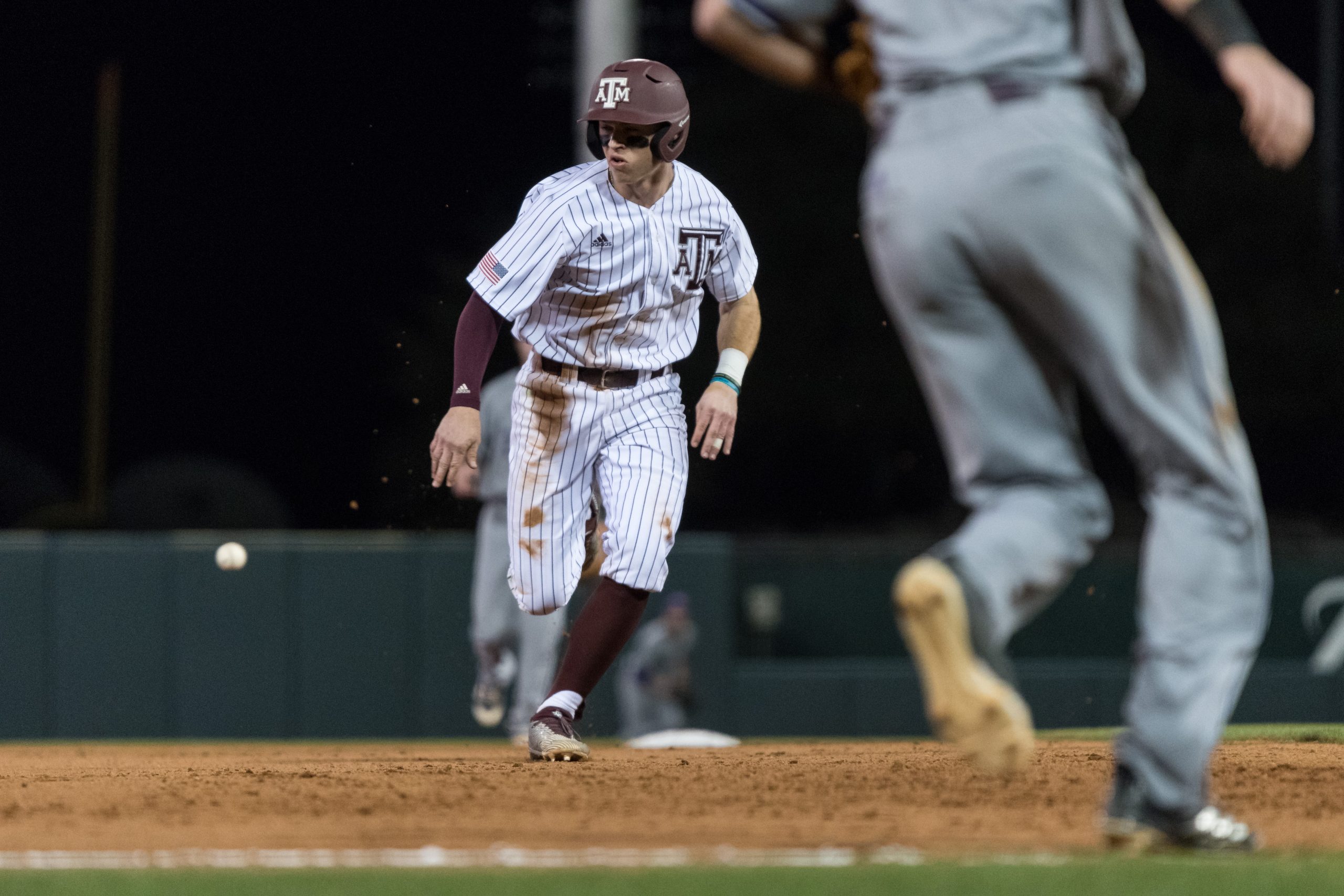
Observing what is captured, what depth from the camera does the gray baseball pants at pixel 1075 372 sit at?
10.3 feet

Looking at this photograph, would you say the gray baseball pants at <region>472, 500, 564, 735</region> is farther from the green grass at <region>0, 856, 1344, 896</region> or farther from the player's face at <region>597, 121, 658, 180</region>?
the green grass at <region>0, 856, 1344, 896</region>

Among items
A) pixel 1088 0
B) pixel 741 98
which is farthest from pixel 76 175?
pixel 1088 0

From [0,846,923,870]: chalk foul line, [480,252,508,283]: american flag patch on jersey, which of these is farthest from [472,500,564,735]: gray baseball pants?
[0,846,923,870]: chalk foul line

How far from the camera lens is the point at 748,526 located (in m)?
28.4

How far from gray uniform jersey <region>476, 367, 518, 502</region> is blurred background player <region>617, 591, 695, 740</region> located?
4102 millimetres

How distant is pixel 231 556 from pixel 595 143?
6.75 m

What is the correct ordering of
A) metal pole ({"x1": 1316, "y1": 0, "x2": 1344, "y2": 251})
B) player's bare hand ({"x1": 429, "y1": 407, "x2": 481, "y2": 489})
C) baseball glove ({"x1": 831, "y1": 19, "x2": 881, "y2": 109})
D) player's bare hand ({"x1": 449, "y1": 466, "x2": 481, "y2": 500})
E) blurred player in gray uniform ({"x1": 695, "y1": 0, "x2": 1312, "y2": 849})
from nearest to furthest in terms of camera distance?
1. blurred player in gray uniform ({"x1": 695, "y1": 0, "x2": 1312, "y2": 849})
2. baseball glove ({"x1": 831, "y1": 19, "x2": 881, "y2": 109})
3. player's bare hand ({"x1": 429, "y1": 407, "x2": 481, "y2": 489})
4. player's bare hand ({"x1": 449, "y1": 466, "x2": 481, "y2": 500})
5. metal pole ({"x1": 1316, "y1": 0, "x2": 1344, "y2": 251})

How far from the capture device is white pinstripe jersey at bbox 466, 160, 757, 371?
5.38m

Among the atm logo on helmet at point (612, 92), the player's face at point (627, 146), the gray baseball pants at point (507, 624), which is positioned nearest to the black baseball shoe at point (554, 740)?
the player's face at point (627, 146)

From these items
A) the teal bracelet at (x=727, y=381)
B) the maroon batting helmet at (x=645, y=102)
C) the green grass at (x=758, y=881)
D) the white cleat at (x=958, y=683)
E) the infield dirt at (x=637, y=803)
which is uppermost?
the maroon batting helmet at (x=645, y=102)

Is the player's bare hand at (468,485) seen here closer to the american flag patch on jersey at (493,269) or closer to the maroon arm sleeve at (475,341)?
the maroon arm sleeve at (475,341)

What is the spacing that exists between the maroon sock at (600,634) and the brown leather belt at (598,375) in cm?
54

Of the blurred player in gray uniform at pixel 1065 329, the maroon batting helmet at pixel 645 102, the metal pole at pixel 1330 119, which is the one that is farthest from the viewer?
the metal pole at pixel 1330 119

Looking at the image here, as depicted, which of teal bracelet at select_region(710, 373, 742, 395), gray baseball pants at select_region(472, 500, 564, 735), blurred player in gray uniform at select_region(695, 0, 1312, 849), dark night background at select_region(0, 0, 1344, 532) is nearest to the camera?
blurred player in gray uniform at select_region(695, 0, 1312, 849)
